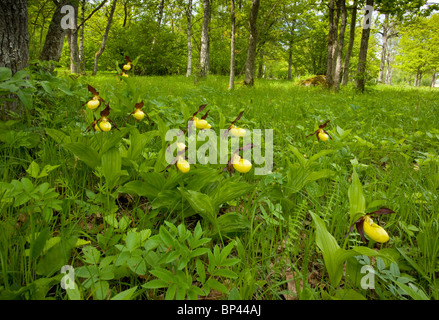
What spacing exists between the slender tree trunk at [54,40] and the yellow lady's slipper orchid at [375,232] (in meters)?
4.20

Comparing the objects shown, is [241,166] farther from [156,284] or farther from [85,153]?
[85,153]

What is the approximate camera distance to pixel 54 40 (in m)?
3.39

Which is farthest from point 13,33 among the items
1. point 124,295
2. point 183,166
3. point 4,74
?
point 124,295

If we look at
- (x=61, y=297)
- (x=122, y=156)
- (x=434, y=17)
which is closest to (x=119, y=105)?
(x=122, y=156)

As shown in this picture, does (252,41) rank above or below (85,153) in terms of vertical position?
above

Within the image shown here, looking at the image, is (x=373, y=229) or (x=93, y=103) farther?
(x=93, y=103)

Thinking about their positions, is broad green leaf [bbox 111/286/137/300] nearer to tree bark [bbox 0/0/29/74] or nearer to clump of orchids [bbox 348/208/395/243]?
clump of orchids [bbox 348/208/395/243]

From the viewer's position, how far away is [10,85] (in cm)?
149

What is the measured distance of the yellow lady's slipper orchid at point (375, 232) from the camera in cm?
95

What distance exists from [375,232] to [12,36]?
3010 millimetres

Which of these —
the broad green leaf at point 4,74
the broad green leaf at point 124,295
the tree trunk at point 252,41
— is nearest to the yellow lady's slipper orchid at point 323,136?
the broad green leaf at point 124,295

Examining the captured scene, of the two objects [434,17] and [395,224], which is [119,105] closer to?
[395,224]

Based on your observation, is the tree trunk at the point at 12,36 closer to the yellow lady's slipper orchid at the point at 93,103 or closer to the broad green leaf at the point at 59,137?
the broad green leaf at the point at 59,137

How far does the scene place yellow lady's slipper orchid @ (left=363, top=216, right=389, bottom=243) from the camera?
947 millimetres
